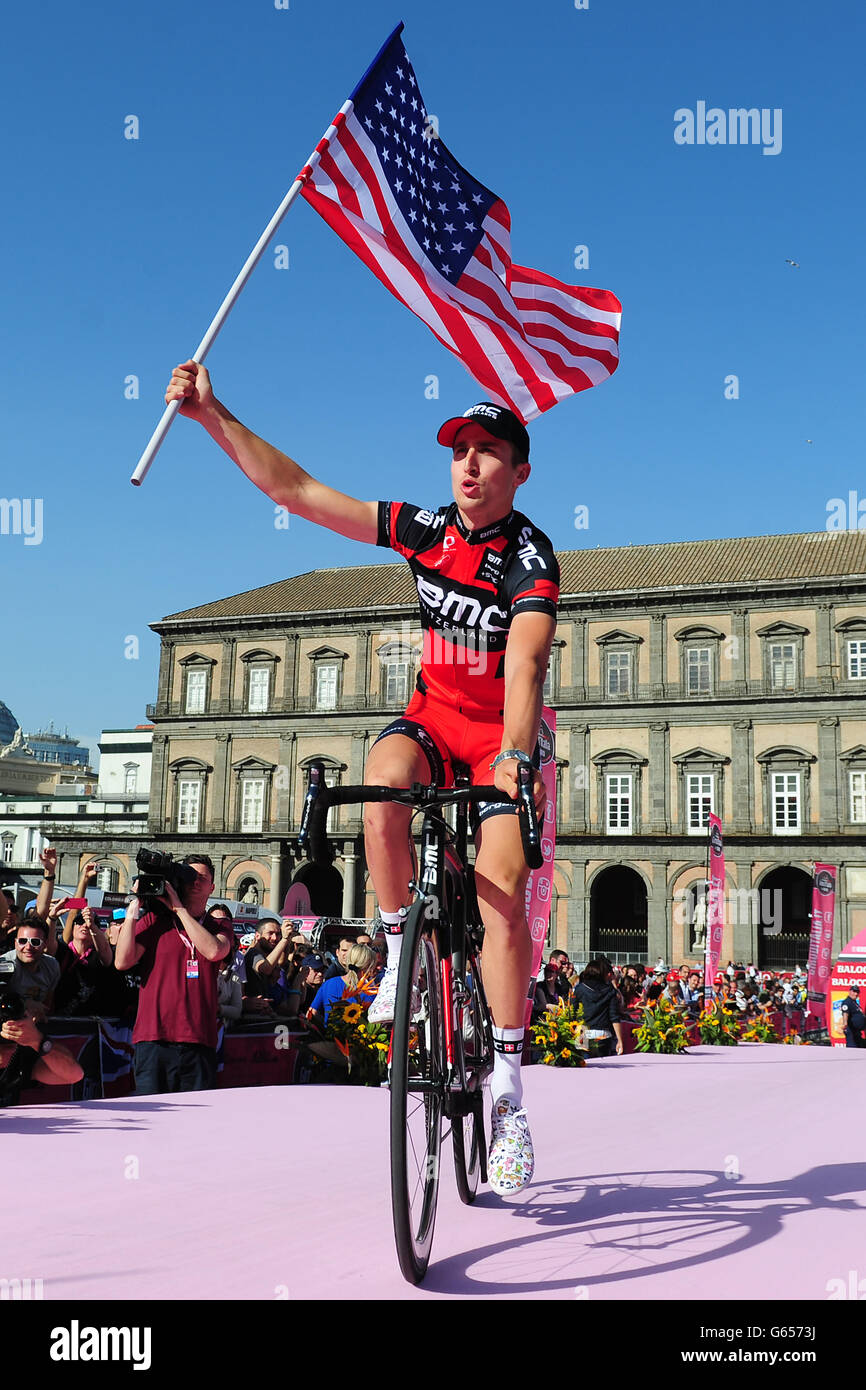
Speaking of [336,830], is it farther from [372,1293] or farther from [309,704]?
[372,1293]

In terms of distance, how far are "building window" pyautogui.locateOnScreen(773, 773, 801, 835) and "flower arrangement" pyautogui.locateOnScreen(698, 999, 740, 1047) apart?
32498 millimetres

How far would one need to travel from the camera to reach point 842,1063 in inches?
582

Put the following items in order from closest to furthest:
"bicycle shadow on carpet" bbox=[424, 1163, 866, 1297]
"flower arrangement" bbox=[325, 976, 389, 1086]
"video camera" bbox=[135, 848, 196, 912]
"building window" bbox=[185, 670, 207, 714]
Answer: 1. "bicycle shadow on carpet" bbox=[424, 1163, 866, 1297]
2. "video camera" bbox=[135, 848, 196, 912]
3. "flower arrangement" bbox=[325, 976, 389, 1086]
4. "building window" bbox=[185, 670, 207, 714]

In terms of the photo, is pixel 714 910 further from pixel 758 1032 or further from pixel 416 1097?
pixel 416 1097

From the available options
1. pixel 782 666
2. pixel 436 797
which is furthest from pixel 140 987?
pixel 782 666

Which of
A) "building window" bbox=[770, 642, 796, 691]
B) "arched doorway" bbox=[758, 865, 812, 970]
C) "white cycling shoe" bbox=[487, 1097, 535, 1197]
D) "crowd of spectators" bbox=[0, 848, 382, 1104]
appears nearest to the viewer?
"white cycling shoe" bbox=[487, 1097, 535, 1197]

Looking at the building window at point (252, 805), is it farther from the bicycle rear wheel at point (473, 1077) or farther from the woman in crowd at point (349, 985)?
the bicycle rear wheel at point (473, 1077)

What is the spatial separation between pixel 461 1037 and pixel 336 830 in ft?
171

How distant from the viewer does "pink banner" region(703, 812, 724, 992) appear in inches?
1096

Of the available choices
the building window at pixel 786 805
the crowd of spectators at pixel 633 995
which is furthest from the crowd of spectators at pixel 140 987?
the building window at pixel 786 805

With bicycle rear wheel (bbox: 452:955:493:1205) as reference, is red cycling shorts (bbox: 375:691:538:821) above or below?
above

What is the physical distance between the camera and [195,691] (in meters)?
62.4

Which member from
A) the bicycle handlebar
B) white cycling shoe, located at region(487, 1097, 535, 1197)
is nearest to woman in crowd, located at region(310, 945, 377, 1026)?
white cycling shoe, located at region(487, 1097, 535, 1197)

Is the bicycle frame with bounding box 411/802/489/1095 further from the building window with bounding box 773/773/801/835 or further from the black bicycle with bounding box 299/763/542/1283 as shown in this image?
the building window with bounding box 773/773/801/835
